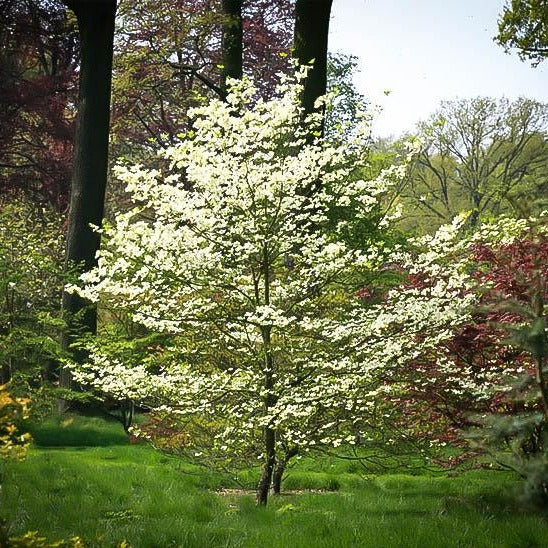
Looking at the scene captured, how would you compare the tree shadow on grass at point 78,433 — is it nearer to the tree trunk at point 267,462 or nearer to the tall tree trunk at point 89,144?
the tall tree trunk at point 89,144

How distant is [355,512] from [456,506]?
3.34ft

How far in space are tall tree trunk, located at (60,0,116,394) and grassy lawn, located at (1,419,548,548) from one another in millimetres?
3572

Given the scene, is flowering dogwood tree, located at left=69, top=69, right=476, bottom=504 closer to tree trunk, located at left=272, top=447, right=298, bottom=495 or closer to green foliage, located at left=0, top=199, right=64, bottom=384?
tree trunk, located at left=272, top=447, right=298, bottom=495

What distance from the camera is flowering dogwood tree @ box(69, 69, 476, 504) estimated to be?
6.12 m

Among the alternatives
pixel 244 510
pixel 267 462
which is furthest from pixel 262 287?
pixel 244 510

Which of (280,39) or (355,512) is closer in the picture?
(355,512)

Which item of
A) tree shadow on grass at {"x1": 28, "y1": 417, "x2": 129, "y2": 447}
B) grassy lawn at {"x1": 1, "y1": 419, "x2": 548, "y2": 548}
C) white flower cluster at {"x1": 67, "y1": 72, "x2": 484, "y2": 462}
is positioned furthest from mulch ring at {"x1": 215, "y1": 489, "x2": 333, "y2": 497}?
tree shadow on grass at {"x1": 28, "y1": 417, "x2": 129, "y2": 447}

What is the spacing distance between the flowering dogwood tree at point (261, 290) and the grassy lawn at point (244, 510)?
0.66m

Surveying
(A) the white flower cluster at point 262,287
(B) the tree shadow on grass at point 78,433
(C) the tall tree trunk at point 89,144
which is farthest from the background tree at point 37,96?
(A) the white flower cluster at point 262,287

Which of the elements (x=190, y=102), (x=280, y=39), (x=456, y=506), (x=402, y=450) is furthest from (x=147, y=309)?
(x=280, y=39)

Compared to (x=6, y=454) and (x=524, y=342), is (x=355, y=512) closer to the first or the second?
(x=524, y=342)

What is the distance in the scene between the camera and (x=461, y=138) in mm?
32875

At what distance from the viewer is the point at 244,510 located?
6.26 metres

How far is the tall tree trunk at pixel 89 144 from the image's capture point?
452 inches
